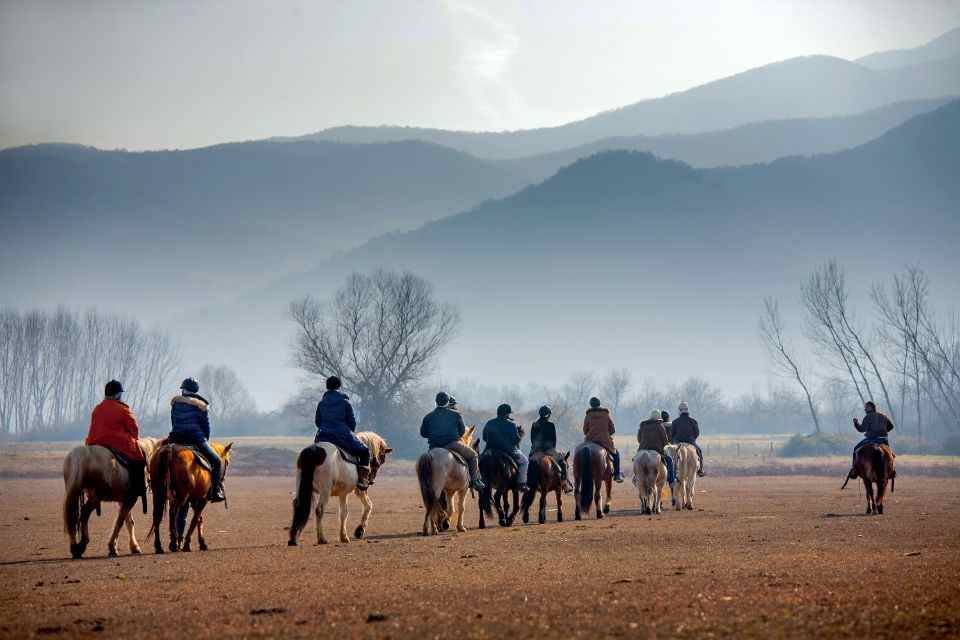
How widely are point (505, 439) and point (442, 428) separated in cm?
221

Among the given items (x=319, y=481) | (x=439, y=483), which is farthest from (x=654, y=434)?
(x=319, y=481)

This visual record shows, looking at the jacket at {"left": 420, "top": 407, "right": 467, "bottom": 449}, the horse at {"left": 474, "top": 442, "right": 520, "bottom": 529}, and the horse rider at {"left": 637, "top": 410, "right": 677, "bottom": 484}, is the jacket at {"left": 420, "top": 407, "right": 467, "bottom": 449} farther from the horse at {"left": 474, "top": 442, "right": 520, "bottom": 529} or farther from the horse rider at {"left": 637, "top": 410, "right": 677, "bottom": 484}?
the horse rider at {"left": 637, "top": 410, "right": 677, "bottom": 484}

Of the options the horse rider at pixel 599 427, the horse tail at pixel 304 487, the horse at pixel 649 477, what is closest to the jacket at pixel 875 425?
the horse at pixel 649 477

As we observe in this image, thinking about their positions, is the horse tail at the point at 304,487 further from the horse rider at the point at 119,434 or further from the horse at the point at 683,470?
the horse at the point at 683,470

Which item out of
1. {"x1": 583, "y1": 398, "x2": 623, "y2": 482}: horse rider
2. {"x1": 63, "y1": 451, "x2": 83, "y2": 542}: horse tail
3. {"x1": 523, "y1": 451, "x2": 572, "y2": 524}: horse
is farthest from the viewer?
{"x1": 583, "y1": 398, "x2": 623, "y2": 482}: horse rider

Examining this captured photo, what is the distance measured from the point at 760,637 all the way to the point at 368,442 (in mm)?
15012

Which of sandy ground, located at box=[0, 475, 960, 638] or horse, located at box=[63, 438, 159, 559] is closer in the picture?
sandy ground, located at box=[0, 475, 960, 638]

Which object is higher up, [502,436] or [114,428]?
[114,428]

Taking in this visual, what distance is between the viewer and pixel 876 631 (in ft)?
36.0

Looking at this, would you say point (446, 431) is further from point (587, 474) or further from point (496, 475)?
point (587, 474)

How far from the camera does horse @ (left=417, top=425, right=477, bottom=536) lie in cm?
2452

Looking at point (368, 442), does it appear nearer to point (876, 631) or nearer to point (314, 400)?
point (876, 631)

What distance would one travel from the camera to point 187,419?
2053 centimetres

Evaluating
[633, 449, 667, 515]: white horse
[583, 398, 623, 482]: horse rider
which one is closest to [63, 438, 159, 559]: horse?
[583, 398, 623, 482]: horse rider
